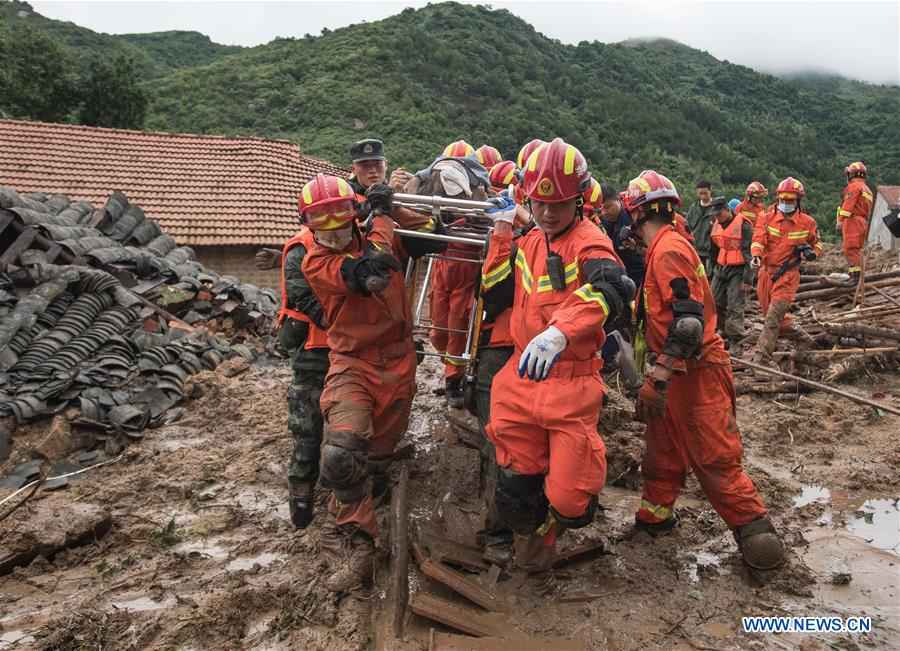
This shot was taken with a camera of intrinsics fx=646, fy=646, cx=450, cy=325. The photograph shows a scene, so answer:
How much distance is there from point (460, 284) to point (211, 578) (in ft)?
9.53

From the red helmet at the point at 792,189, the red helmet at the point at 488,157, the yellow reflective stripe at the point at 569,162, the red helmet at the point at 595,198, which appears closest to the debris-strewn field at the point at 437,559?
the red helmet at the point at 595,198

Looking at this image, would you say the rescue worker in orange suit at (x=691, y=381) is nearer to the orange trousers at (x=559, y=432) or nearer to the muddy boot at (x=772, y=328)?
the orange trousers at (x=559, y=432)

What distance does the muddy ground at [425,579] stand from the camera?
9.97 ft

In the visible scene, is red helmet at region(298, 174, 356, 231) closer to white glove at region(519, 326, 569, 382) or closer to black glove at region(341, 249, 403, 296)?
black glove at region(341, 249, 403, 296)

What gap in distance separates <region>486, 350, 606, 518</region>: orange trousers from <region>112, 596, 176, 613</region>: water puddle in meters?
1.93

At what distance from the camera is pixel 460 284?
5445 millimetres

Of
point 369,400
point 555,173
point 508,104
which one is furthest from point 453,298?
point 508,104

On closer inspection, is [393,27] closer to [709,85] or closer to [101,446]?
[709,85]

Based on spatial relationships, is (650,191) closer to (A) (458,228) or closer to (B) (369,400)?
(A) (458,228)

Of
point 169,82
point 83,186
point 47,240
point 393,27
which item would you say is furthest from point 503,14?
point 47,240

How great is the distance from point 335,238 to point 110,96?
97.0 ft

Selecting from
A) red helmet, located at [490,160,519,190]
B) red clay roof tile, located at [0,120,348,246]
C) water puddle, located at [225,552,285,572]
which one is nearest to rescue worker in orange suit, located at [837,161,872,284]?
red helmet, located at [490,160,519,190]

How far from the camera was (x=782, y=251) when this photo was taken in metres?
7.90

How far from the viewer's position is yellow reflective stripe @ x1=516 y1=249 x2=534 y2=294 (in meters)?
3.22
